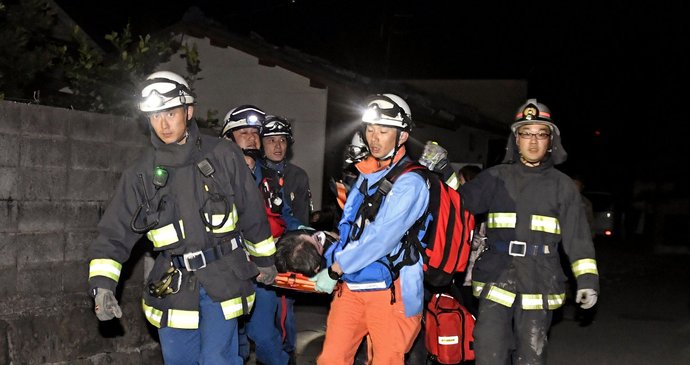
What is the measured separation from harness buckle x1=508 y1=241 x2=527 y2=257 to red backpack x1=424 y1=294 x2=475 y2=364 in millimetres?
909

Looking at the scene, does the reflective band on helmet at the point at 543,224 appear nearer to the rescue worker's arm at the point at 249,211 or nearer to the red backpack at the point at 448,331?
the red backpack at the point at 448,331

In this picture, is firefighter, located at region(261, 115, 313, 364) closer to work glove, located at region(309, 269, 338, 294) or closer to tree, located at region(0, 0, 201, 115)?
tree, located at region(0, 0, 201, 115)

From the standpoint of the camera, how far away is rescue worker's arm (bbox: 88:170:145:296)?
16.2ft

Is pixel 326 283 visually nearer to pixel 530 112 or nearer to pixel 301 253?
pixel 301 253

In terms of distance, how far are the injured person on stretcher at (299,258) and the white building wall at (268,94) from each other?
9.29 meters

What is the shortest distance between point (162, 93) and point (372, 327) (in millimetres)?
1916

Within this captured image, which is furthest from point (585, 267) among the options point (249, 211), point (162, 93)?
point (162, 93)

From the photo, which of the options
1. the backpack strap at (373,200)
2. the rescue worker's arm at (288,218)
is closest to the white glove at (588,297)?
the backpack strap at (373,200)

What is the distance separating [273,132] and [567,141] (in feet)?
Answer: 114

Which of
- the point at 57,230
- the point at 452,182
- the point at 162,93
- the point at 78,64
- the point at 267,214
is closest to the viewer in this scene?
the point at 162,93

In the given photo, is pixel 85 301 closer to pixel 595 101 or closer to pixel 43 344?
pixel 43 344

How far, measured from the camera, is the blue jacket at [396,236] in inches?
204

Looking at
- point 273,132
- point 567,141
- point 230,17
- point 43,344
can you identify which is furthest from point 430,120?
point 567,141

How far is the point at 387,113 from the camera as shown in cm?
547
